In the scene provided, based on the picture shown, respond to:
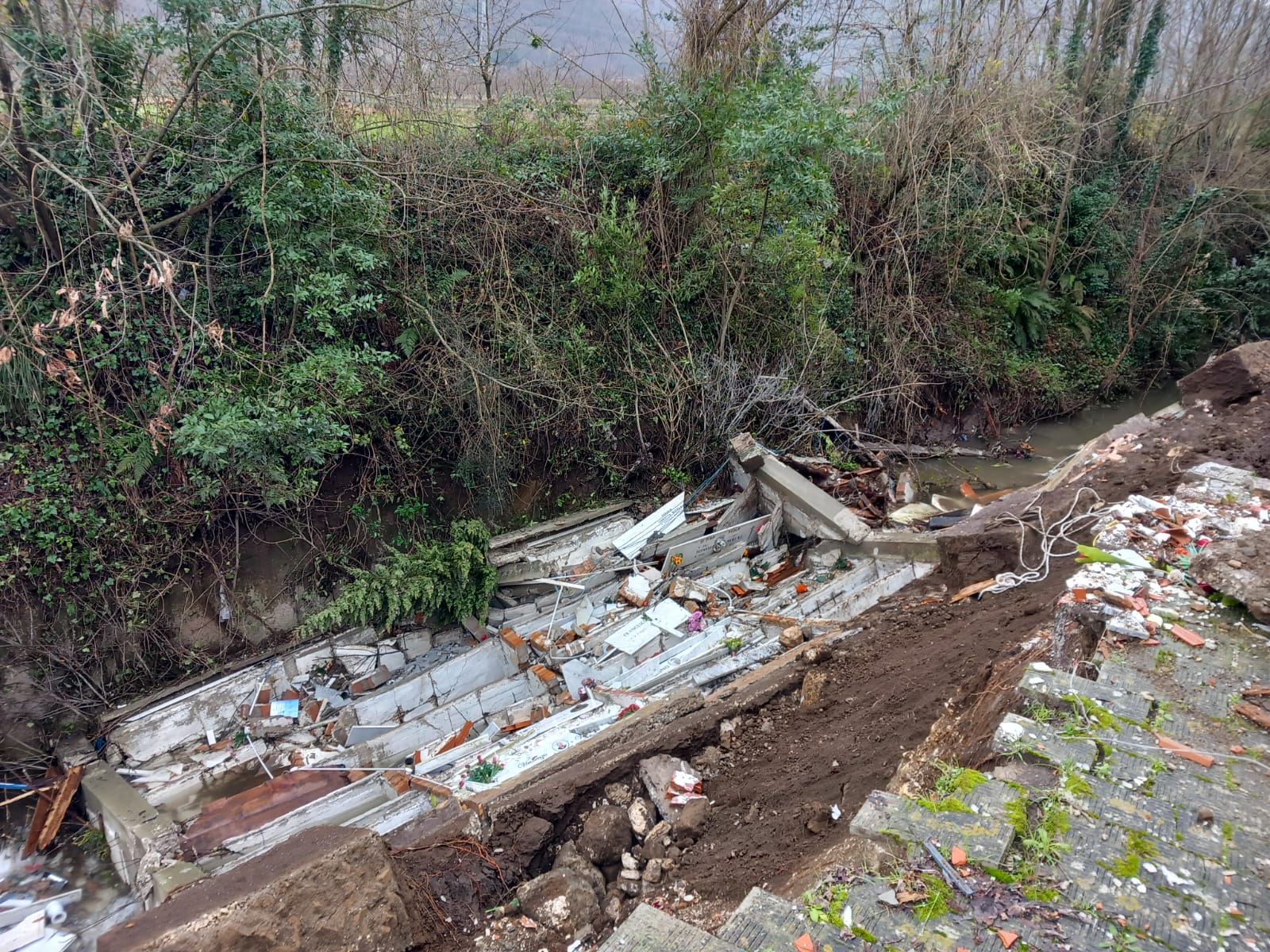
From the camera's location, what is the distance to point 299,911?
2.70 meters

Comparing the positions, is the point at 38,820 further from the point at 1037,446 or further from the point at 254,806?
the point at 1037,446

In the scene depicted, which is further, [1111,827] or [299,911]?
[299,911]

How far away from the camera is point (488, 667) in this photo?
6.41 m

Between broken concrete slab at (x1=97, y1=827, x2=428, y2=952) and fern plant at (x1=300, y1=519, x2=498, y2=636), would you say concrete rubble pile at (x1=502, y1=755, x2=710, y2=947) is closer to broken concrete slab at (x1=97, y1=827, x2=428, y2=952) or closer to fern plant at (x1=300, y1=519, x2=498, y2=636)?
broken concrete slab at (x1=97, y1=827, x2=428, y2=952)

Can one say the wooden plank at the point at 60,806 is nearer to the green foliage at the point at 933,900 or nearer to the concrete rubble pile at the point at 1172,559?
the green foliage at the point at 933,900

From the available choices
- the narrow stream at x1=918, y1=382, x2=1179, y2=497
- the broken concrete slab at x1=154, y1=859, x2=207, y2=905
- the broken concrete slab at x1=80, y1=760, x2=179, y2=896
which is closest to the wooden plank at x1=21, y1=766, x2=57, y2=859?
the broken concrete slab at x1=80, y1=760, x2=179, y2=896

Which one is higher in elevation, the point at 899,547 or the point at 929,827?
the point at 929,827

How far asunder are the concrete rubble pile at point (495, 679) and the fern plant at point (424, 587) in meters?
0.32

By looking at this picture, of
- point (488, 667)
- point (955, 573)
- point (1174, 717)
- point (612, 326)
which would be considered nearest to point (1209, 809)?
point (1174, 717)

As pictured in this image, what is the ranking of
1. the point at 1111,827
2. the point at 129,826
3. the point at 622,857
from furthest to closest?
1. the point at 129,826
2. the point at 622,857
3. the point at 1111,827

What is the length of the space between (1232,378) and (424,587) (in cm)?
775

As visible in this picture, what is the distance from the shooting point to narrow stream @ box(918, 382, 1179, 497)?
9.42m

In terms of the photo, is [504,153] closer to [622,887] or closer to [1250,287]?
[622,887]

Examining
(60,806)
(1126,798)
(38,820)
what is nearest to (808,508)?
(1126,798)
